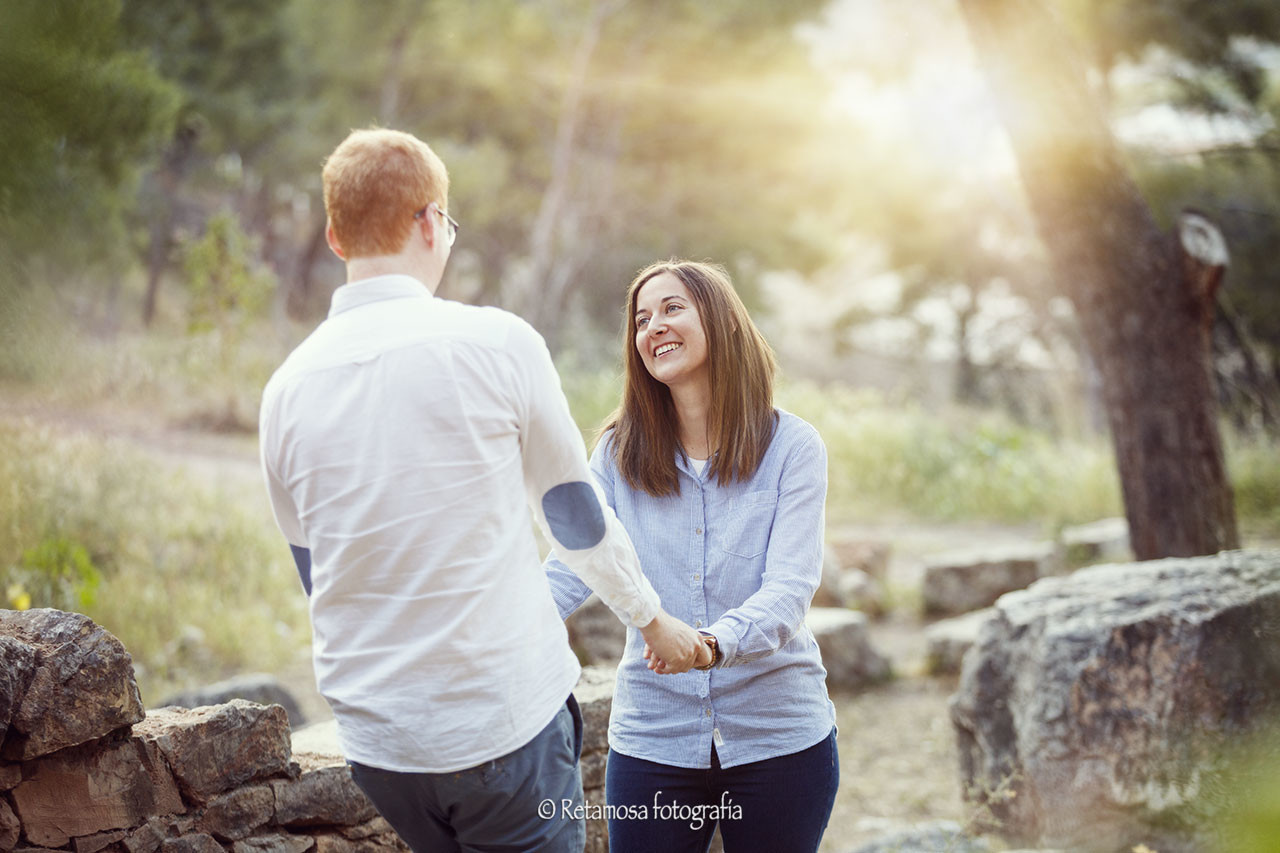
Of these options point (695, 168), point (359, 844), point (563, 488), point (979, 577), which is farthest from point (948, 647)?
point (695, 168)

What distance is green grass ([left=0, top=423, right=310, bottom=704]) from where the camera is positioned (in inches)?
191

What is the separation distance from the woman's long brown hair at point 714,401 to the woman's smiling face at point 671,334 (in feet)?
0.06

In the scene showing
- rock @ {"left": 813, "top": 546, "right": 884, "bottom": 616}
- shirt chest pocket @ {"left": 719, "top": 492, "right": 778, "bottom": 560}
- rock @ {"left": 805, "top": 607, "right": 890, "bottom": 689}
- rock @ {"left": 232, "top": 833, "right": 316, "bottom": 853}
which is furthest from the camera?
rock @ {"left": 813, "top": 546, "right": 884, "bottom": 616}

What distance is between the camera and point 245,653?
5242 mm

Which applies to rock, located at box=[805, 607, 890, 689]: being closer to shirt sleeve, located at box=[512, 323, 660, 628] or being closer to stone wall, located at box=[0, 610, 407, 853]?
stone wall, located at box=[0, 610, 407, 853]

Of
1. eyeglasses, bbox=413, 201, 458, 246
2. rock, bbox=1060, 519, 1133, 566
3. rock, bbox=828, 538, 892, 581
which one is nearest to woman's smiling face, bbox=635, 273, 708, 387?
eyeglasses, bbox=413, 201, 458, 246

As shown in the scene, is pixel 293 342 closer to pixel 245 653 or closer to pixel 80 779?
pixel 245 653

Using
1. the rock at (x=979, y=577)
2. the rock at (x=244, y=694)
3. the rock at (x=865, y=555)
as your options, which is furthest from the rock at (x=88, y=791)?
the rock at (x=865, y=555)

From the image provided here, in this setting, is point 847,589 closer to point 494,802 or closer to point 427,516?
point 494,802

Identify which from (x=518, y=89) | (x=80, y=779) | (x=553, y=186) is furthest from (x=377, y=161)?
(x=518, y=89)

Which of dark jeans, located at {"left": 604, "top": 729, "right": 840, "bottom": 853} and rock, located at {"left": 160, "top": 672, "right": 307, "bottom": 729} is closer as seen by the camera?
dark jeans, located at {"left": 604, "top": 729, "right": 840, "bottom": 853}

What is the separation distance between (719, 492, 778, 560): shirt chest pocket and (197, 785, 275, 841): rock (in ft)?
3.68

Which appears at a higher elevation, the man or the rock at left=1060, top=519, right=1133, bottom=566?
the man

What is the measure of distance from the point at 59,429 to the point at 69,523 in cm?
81
